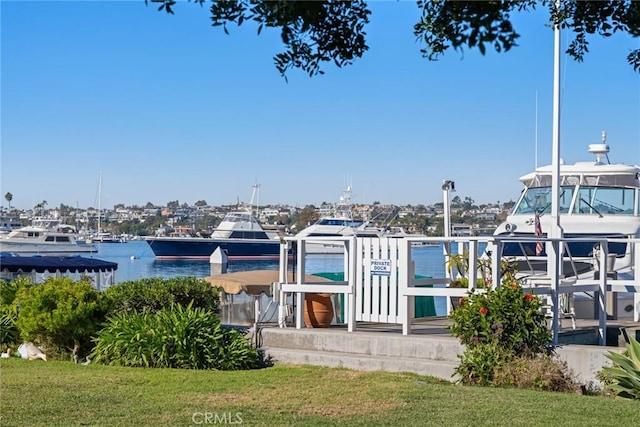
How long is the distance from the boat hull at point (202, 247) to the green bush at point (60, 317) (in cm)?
8994

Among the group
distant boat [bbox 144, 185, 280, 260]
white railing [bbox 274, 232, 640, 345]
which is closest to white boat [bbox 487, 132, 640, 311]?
white railing [bbox 274, 232, 640, 345]

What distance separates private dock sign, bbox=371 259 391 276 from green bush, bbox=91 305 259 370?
2119 mm

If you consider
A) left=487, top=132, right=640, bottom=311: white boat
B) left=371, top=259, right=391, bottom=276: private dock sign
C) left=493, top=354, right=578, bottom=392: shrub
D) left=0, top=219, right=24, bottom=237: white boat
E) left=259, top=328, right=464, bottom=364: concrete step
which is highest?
left=0, top=219, right=24, bottom=237: white boat

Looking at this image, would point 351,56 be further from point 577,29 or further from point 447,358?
point 447,358

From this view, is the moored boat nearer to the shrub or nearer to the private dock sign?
the private dock sign

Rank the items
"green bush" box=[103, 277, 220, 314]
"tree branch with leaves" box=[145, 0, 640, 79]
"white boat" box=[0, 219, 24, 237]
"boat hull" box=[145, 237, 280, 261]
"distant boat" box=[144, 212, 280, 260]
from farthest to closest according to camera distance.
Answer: "white boat" box=[0, 219, 24, 237] < "distant boat" box=[144, 212, 280, 260] < "boat hull" box=[145, 237, 280, 261] < "green bush" box=[103, 277, 220, 314] < "tree branch with leaves" box=[145, 0, 640, 79]

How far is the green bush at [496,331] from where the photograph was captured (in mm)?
11812

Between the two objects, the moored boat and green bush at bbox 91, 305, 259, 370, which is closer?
green bush at bbox 91, 305, 259, 370

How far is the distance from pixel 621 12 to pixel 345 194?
96383mm

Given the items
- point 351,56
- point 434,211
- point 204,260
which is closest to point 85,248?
point 204,260

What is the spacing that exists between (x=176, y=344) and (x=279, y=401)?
119 inches

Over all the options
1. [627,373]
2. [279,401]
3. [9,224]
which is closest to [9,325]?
[279,401]

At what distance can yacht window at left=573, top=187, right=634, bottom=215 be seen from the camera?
76.8 feet

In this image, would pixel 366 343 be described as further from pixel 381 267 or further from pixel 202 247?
pixel 202 247
